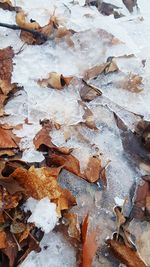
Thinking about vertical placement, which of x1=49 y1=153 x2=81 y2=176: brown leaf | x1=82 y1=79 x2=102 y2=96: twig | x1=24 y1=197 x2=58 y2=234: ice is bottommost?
x1=24 y1=197 x2=58 y2=234: ice

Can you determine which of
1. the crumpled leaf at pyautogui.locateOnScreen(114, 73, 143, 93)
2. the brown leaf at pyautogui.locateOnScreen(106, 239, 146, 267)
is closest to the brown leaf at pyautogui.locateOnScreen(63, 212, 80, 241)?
the brown leaf at pyautogui.locateOnScreen(106, 239, 146, 267)

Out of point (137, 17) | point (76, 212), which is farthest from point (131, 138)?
point (137, 17)

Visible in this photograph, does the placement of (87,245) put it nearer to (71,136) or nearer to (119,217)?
(119,217)

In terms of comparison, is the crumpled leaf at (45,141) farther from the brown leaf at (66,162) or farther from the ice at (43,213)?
the ice at (43,213)

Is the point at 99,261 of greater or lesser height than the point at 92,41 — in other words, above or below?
below

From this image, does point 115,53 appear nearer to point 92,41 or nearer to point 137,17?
point 92,41

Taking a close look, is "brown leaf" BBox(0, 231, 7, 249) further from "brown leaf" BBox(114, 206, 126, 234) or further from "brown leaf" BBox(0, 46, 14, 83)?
"brown leaf" BBox(0, 46, 14, 83)

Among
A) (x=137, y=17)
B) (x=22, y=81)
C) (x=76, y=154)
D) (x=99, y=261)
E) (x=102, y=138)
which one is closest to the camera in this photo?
(x=99, y=261)
